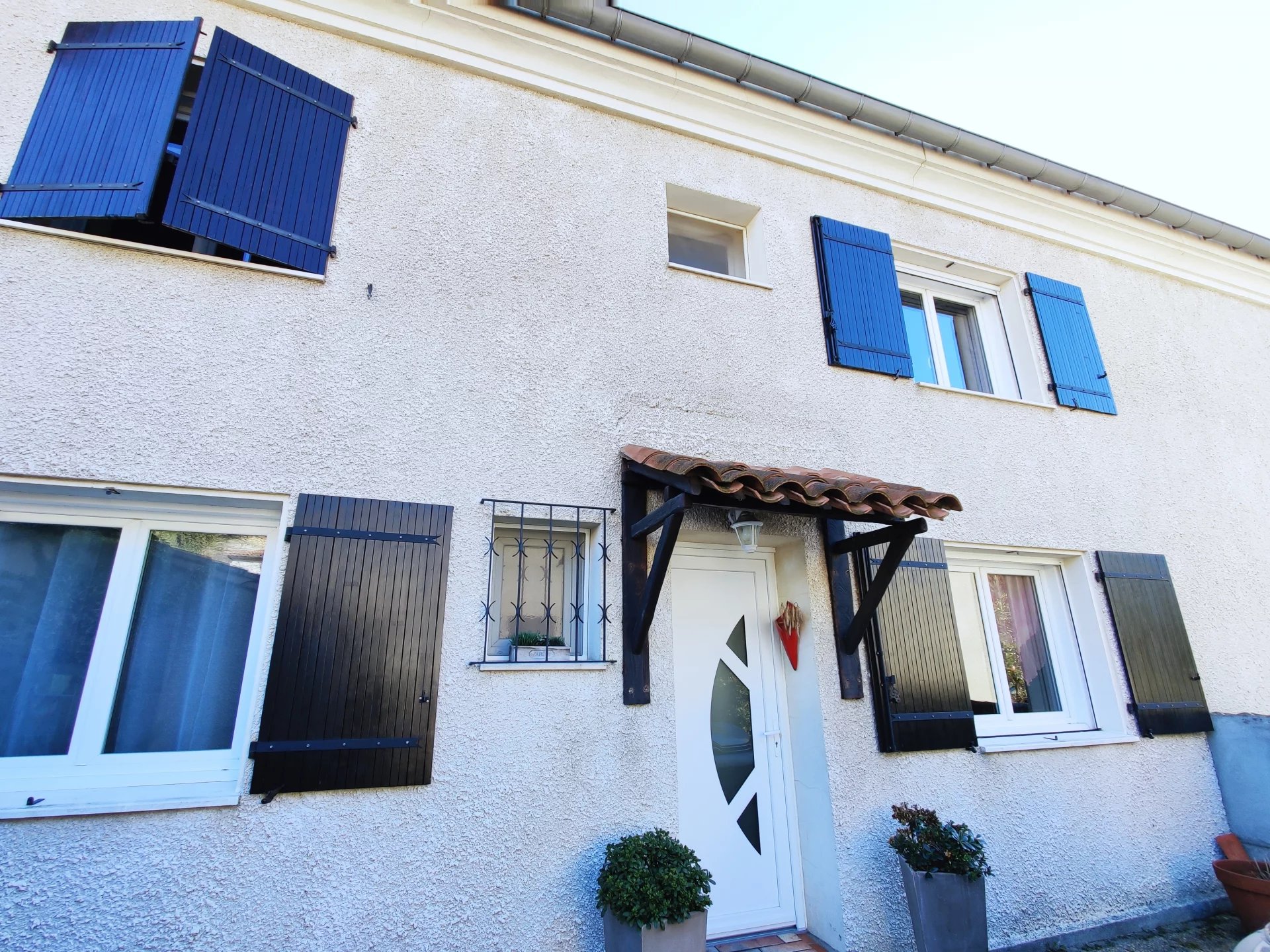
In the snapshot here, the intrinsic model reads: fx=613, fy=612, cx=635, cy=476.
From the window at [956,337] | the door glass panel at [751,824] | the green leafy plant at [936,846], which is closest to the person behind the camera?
the green leafy plant at [936,846]

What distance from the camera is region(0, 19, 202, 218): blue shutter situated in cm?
327

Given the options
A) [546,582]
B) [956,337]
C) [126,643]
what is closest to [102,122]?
[126,643]

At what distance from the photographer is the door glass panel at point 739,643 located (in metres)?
4.29

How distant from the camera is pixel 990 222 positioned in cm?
612

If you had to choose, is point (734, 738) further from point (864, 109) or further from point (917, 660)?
point (864, 109)

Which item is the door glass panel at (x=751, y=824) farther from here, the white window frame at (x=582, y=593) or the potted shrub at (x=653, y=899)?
the white window frame at (x=582, y=593)

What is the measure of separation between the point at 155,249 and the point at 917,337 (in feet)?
19.0

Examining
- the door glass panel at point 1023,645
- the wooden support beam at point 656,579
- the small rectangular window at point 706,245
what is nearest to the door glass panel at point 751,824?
the wooden support beam at point 656,579

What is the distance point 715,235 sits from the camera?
5.41m

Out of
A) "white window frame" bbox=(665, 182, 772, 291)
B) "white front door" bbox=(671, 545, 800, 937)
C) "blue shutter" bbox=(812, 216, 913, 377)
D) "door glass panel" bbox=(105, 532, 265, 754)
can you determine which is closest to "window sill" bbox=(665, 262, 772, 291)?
"white window frame" bbox=(665, 182, 772, 291)

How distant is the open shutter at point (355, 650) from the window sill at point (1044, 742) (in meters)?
3.78

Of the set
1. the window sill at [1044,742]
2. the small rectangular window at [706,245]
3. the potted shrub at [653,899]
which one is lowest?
the potted shrub at [653,899]

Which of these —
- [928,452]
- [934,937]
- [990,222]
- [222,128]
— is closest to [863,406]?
[928,452]

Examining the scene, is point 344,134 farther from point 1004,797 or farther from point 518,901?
point 1004,797
